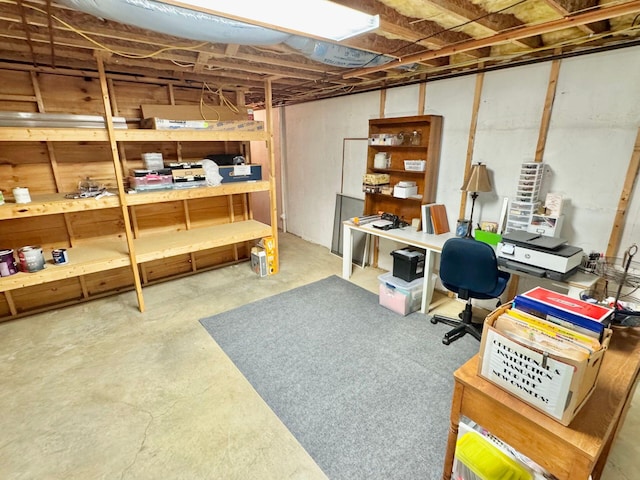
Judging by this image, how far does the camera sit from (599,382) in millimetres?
1125

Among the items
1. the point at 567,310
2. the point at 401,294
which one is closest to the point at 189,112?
the point at 401,294

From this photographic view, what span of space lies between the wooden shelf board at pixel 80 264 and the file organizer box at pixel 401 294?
2542 mm

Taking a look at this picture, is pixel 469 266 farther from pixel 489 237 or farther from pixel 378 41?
pixel 378 41

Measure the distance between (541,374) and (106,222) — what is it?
13.1 feet

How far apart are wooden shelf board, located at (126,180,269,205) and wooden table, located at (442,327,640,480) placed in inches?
114

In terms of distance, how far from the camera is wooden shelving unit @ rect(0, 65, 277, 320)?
8.70 ft

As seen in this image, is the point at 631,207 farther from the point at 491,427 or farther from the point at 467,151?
the point at 491,427

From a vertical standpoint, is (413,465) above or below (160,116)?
below

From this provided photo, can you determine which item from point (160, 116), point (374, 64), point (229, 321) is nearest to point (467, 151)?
point (374, 64)

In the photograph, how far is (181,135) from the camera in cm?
305

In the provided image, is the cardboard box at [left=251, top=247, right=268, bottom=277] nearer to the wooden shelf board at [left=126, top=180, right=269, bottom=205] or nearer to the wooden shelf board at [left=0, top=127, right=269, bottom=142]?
the wooden shelf board at [left=126, top=180, right=269, bottom=205]

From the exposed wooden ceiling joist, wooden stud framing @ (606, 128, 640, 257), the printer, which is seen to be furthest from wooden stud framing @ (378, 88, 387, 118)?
wooden stud framing @ (606, 128, 640, 257)

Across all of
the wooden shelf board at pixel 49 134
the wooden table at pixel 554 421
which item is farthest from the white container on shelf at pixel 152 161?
the wooden table at pixel 554 421

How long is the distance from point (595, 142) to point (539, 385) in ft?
7.39
